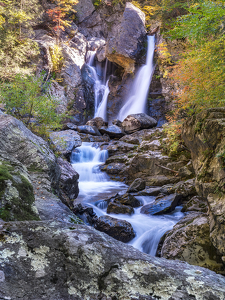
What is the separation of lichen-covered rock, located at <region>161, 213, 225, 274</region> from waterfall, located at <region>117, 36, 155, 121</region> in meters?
18.3

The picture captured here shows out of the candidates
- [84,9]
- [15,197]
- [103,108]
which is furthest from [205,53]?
[84,9]

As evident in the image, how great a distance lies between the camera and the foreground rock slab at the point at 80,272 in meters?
1.22

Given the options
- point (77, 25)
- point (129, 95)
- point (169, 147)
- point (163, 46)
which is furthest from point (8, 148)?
point (77, 25)

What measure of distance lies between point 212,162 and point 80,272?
15.1ft

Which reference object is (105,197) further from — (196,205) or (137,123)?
(137,123)

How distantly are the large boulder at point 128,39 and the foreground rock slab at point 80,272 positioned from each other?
74.0 feet

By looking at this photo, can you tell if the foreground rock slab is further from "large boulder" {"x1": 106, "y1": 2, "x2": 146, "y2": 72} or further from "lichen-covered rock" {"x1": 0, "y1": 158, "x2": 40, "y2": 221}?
"large boulder" {"x1": 106, "y1": 2, "x2": 146, "y2": 72}

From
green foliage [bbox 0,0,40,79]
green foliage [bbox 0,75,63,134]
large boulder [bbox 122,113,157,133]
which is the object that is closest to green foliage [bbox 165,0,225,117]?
green foliage [bbox 0,75,63,134]

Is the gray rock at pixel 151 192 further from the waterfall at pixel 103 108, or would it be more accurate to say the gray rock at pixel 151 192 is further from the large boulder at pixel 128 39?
the large boulder at pixel 128 39

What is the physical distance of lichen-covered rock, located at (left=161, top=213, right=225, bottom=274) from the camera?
445 cm

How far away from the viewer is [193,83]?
7219 mm

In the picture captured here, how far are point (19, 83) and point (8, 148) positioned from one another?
418 centimetres

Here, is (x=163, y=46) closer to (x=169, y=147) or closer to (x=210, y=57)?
(x=169, y=147)

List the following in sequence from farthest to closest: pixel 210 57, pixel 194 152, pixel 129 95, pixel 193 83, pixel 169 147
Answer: pixel 129 95
pixel 169 147
pixel 193 83
pixel 194 152
pixel 210 57
